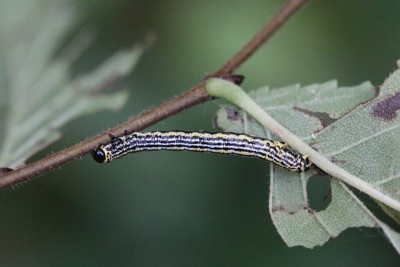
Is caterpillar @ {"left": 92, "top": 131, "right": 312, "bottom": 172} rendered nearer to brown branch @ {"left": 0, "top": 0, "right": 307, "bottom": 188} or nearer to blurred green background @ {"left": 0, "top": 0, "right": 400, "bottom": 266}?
brown branch @ {"left": 0, "top": 0, "right": 307, "bottom": 188}

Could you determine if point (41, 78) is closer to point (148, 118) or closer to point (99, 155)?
point (99, 155)

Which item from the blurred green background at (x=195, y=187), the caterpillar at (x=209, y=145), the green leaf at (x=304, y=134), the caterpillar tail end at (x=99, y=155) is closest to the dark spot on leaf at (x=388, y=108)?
the green leaf at (x=304, y=134)

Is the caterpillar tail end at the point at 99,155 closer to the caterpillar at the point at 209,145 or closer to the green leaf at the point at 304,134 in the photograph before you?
the caterpillar at the point at 209,145

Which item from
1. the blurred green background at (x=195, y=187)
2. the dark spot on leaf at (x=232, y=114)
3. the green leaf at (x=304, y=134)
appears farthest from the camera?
the blurred green background at (x=195, y=187)

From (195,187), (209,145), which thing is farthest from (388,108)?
(195,187)

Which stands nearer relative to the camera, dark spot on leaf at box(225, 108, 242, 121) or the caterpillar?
the caterpillar

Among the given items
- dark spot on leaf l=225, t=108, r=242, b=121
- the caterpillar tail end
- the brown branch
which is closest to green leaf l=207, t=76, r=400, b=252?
dark spot on leaf l=225, t=108, r=242, b=121

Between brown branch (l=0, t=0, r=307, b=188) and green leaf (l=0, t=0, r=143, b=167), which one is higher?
green leaf (l=0, t=0, r=143, b=167)
